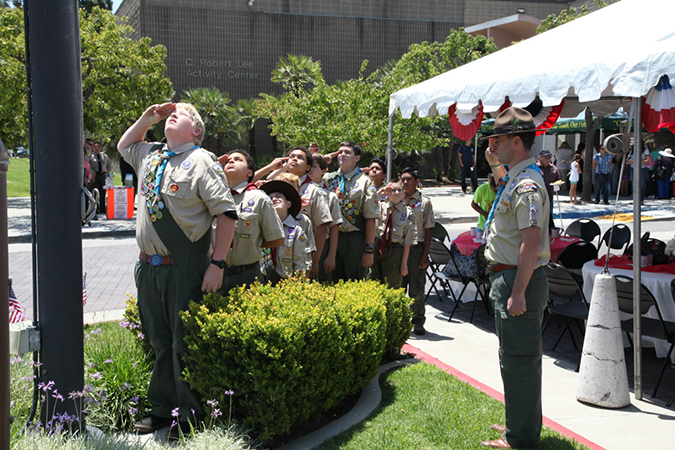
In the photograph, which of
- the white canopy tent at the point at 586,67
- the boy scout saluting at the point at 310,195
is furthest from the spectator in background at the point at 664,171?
the boy scout saluting at the point at 310,195

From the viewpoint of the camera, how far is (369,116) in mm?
16797

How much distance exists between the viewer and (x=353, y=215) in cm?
615

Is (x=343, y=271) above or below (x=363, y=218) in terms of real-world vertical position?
below

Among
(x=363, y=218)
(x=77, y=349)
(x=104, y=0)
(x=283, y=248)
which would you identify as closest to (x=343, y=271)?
(x=363, y=218)

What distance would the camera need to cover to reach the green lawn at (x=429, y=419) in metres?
3.85

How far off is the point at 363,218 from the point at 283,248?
1.23 m

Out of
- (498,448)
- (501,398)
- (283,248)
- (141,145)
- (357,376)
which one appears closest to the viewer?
(498,448)

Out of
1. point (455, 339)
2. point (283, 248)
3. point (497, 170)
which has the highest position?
point (497, 170)

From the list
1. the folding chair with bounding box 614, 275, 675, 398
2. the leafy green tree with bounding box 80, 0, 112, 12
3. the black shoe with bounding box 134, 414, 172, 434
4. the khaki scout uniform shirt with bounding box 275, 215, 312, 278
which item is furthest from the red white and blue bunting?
the leafy green tree with bounding box 80, 0, 112, 12

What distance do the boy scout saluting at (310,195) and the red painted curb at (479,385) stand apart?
1.27 meters

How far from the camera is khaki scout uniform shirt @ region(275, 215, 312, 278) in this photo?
17.0ft

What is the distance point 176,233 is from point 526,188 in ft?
7.01

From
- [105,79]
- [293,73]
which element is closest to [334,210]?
[105,79]

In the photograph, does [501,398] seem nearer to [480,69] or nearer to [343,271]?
[343,271]
